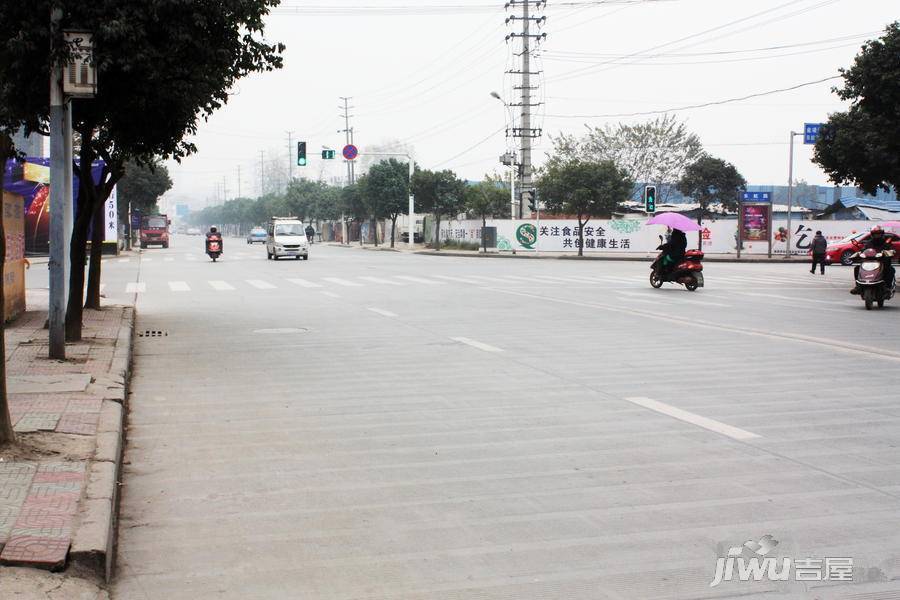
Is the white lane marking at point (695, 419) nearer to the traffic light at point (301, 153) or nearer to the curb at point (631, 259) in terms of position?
the curb at point (631, 259)

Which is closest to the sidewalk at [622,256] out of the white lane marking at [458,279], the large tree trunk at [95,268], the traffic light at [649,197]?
the traffic light at [649,197]

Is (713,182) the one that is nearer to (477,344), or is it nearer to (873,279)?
(873,279)

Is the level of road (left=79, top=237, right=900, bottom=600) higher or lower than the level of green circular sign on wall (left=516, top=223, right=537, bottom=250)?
lower

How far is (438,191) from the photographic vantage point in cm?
6228

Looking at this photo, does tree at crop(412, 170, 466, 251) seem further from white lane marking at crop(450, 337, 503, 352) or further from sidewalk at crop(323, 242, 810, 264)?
white lane marking at crop(450, 337, 503, 352)

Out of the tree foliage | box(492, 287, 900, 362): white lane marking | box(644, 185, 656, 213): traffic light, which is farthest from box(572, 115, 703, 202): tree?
box(492, 287, 900, 362): white lane marking

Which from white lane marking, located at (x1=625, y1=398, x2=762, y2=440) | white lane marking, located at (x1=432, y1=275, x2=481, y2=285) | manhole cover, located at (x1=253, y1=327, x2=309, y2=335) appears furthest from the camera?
white lane marking, located at (x1=432, y1=275, x2=481, y2=285)

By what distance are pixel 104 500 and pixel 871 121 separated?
→ 2351 centimetres

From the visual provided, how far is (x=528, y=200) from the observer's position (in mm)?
50094

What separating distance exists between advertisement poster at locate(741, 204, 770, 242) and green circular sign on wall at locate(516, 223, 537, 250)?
1113 centimetres

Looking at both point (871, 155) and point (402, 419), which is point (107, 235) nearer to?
point (871, 155)

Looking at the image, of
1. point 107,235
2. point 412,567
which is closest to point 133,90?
point 412,567

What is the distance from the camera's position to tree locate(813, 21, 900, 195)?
2330 cm

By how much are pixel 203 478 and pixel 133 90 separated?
6930 mm
